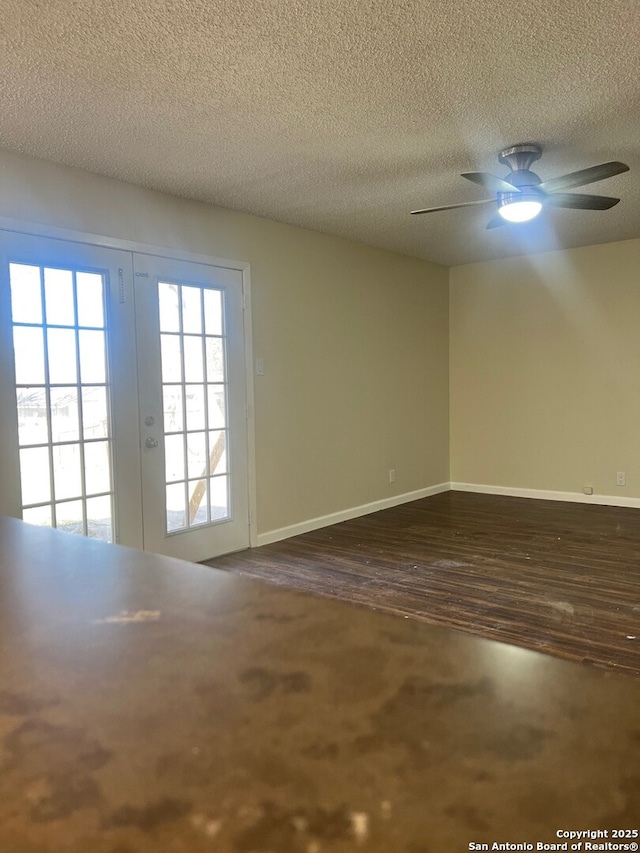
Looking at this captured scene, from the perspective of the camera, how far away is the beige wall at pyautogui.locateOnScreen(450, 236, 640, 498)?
5.61 m

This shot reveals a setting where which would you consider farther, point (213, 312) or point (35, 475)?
point (213, 312)

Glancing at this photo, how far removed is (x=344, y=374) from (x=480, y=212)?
65.7 inches

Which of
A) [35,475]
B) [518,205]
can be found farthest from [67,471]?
[518,205]

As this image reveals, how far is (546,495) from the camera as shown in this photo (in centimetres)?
610

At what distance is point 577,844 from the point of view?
13.4 inches

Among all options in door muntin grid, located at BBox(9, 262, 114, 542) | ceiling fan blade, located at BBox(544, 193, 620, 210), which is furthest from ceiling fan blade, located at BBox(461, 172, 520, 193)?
door muntin grid, located at BBox(9, 262, 114, 542)

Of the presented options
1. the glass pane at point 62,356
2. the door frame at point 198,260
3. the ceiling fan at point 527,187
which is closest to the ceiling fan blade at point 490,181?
the ceiling fan at point 527,187

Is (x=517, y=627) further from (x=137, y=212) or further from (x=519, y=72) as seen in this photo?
(x=137, y=212)

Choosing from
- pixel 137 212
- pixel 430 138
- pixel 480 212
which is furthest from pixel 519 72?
Result: pixel 137 212

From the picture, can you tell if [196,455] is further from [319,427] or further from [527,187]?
[527,187]

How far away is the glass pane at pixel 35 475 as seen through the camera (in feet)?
10.6

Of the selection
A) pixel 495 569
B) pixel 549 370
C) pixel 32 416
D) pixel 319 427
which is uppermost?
→ pixel 549 370

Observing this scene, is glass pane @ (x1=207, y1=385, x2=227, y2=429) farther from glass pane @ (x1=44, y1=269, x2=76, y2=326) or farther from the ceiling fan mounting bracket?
the ceiling fan mounting bracket

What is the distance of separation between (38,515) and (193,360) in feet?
4.54
